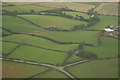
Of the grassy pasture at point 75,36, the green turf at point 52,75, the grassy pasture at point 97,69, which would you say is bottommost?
the green turf at point 52,75

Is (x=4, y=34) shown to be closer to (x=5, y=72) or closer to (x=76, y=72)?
(x=5, y=72)

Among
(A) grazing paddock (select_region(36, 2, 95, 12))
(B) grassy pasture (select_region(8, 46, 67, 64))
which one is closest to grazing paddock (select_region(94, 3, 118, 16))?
(A) grazing paddock (select_region(36, 2, 95, 12))

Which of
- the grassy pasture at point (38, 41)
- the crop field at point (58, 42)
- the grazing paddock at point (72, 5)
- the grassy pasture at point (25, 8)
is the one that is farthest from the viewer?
the grazing paddock at point (72, 5)

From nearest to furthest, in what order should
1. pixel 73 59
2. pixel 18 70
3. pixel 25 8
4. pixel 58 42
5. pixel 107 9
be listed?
pixel 18 70
pixel 73 59
pixel 58 42
pixel 107 9
pixel 25 8

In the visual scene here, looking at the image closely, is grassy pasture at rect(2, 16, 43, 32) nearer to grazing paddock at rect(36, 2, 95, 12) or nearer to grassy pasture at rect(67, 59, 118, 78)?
grazing paddock at rect(36, 2, 95, 12)

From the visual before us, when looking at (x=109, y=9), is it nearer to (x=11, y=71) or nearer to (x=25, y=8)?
(x=25, y=8)

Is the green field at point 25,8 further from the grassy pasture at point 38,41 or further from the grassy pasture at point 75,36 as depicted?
the grassy pasture at point 38,41

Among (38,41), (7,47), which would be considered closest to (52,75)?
(7,47)

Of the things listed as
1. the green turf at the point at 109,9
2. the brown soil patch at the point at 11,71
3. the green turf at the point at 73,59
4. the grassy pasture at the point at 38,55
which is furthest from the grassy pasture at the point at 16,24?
the green turf at the point at 109,9
